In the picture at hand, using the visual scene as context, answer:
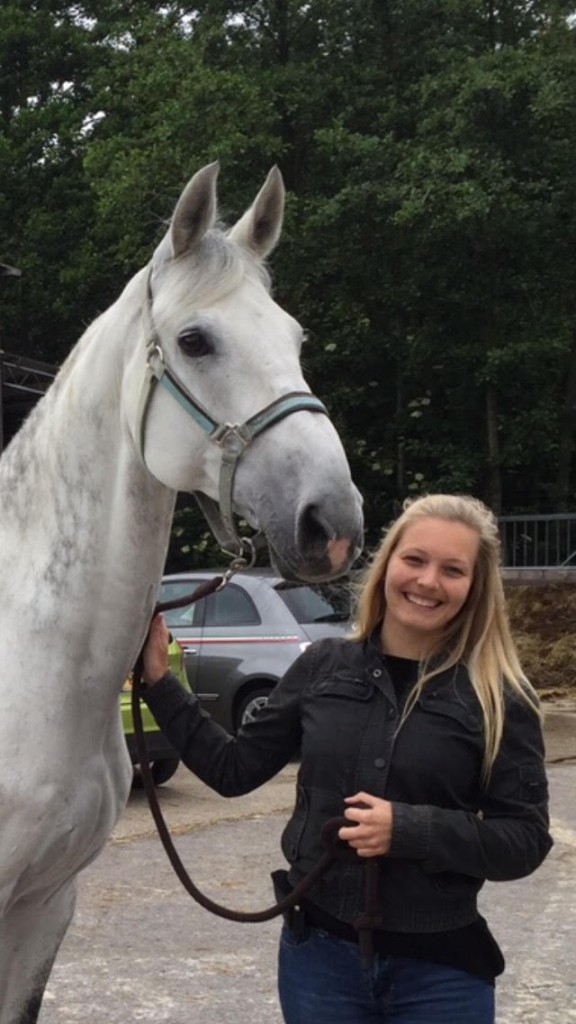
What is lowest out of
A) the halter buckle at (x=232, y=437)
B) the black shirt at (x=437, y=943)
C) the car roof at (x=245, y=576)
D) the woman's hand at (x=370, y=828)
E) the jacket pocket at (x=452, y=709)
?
the car roof at (x=245, y=576)

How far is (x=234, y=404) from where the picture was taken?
253 cm

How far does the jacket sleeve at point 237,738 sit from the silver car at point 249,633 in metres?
7.19

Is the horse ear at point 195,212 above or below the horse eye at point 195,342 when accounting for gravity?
above

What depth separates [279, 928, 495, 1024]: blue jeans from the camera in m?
2.54

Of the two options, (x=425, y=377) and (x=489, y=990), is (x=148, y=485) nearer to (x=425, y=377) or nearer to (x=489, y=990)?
(x=489, y=990)

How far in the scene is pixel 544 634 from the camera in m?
15.1

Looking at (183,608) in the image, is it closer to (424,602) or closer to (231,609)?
(231,609)

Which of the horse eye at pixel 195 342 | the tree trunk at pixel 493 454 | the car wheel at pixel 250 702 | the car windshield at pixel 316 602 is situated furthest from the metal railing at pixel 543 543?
the horse eye at pixel 195 342

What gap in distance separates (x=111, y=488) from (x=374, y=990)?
1171 millimetres

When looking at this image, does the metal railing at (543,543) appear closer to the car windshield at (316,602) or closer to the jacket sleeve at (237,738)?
the car windshield at (316,602)

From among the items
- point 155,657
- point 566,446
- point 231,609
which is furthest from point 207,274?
point 566,446

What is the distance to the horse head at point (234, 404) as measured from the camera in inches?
93.5

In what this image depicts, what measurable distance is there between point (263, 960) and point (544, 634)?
34.1ft

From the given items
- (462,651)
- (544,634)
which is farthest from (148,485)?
(544,634)
